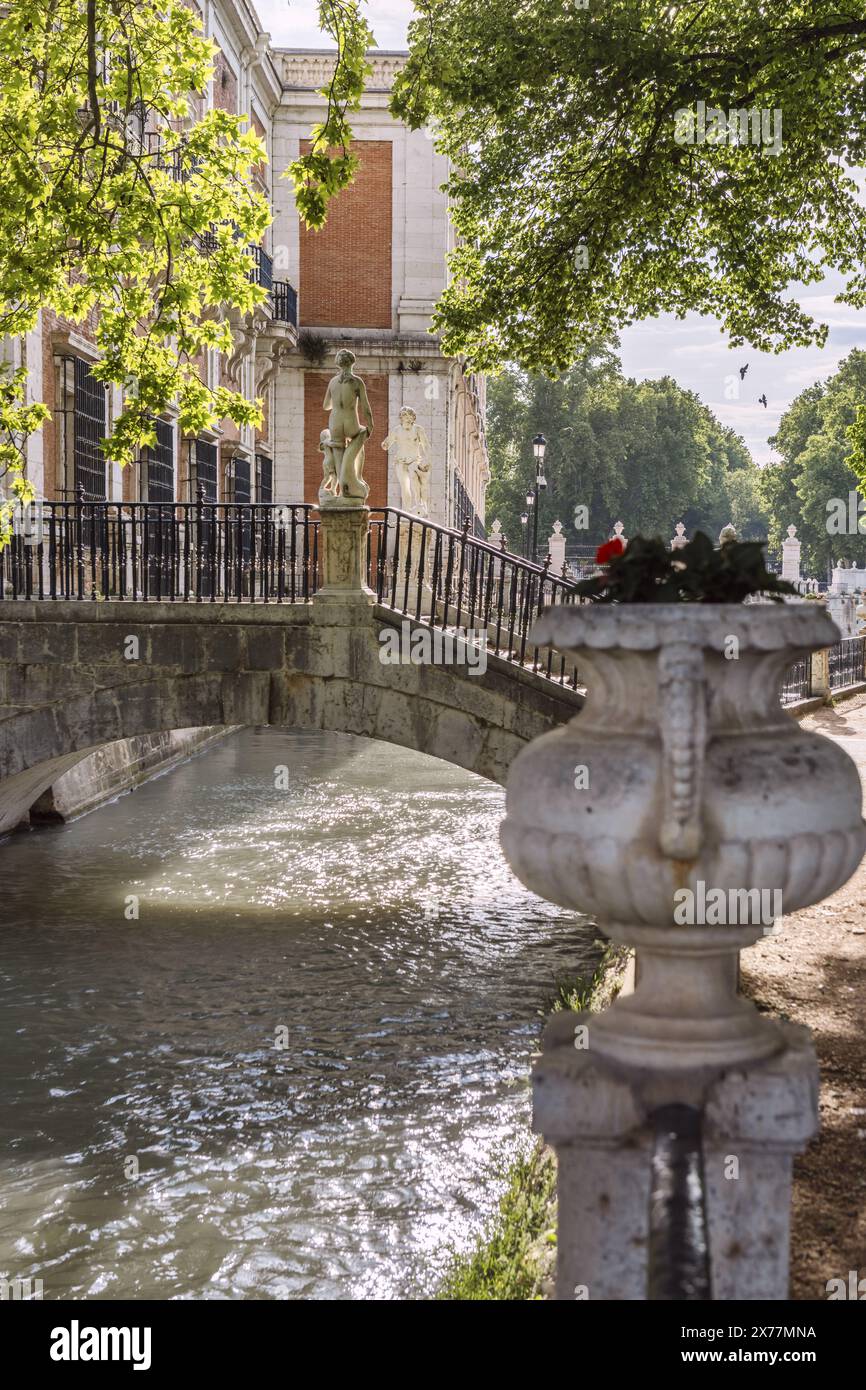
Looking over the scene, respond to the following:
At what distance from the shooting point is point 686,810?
312 centimetres

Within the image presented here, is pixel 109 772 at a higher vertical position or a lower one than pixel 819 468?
lower

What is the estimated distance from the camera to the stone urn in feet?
10.4

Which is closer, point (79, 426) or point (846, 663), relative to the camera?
point (79, 426)

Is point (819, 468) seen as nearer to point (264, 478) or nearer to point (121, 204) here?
point (264, 478)

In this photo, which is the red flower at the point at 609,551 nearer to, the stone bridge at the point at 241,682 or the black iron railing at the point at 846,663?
the stone bridge at the point at 241,682

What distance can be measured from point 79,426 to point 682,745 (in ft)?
47.3

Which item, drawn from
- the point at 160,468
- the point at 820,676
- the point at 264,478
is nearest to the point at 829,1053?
the point at 160,468

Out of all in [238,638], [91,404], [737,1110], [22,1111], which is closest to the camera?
[737,1110]

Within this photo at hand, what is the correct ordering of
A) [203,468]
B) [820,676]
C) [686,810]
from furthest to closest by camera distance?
[820,676]
[203,468]
[686,810]

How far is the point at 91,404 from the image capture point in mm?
16703

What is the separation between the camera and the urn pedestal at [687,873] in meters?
3.16

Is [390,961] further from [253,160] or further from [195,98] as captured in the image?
[195,98]
